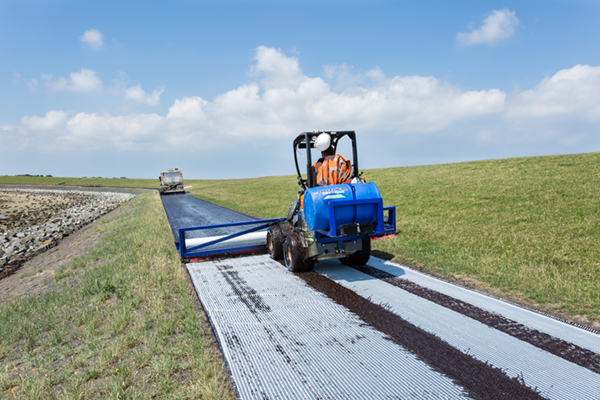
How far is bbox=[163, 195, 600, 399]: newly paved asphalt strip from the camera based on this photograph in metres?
3.13

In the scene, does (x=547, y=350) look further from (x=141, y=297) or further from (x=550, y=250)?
(x=141, y=297)

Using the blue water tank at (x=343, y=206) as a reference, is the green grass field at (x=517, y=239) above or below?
below

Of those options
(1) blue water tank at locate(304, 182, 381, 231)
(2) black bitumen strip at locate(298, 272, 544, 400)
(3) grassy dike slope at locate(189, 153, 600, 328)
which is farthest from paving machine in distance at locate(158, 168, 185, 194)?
(2) black bitumen strip at locate(298, 272, 544, 400)

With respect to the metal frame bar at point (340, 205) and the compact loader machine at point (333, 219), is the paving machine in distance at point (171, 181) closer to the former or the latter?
the compact loader machine at point (333, 219)

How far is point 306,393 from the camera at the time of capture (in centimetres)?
309

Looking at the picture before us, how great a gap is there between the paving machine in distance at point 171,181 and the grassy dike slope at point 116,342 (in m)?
33.6

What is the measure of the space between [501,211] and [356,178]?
8.02 metres

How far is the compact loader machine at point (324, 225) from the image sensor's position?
601cm

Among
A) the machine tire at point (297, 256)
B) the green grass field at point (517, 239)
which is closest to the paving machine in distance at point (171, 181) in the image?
the green grass field at point (517, 239)

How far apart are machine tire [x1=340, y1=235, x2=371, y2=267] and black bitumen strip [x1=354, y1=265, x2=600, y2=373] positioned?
3.11 feet

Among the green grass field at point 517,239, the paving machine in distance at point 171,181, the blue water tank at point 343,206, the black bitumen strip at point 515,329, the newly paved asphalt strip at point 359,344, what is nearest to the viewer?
the newly paved asphalt strip at point 359,344

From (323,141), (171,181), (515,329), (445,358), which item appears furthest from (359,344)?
(171,181)

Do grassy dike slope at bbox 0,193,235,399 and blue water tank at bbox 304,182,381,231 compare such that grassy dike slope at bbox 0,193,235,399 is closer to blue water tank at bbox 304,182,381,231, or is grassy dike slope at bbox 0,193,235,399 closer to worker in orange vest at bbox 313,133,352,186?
blue water tank at bbox 304,182,381,231

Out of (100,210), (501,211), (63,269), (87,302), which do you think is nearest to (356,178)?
(87,302)
